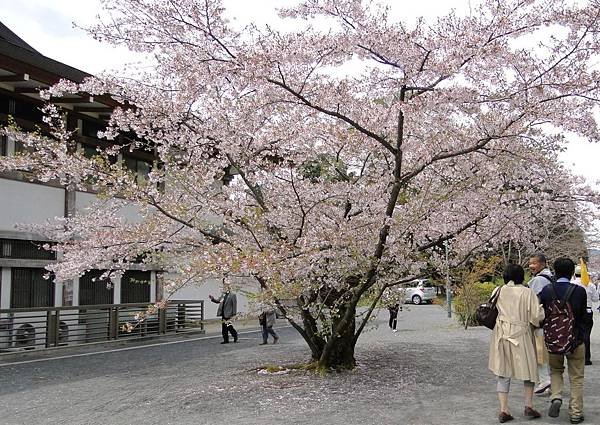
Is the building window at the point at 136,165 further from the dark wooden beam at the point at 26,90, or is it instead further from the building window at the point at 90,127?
the dark wooden beam at the point at 26,90

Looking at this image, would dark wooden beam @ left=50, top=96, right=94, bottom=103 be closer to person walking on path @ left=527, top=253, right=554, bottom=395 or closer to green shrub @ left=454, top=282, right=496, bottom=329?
green shrub @ left=454, top=282, right=496, bottom=329

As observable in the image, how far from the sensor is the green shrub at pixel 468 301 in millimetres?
17484

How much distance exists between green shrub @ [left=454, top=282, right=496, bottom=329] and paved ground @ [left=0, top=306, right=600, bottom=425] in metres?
4.57

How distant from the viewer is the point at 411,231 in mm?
8695

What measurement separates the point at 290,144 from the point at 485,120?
2890 millimetres

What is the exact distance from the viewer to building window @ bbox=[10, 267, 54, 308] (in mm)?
14359

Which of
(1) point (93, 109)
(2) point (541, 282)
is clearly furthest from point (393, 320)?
(2) point (541, 282)

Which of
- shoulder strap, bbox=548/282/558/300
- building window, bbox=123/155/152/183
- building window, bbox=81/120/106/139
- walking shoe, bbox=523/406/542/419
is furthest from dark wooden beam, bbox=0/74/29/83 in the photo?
walking shoe, bbox=523/406/542/419

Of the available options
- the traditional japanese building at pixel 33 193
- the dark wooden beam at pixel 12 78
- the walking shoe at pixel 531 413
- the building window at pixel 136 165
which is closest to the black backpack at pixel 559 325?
the walking shoe at pixel 531 413

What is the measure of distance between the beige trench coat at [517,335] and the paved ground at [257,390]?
0.58 meters

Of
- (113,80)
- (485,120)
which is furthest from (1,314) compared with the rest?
(485,120)

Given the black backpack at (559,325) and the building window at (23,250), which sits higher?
the building window at (23,250)

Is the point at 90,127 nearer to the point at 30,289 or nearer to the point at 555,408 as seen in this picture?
the point at 30,289

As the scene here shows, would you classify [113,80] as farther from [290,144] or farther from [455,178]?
[455,178]
